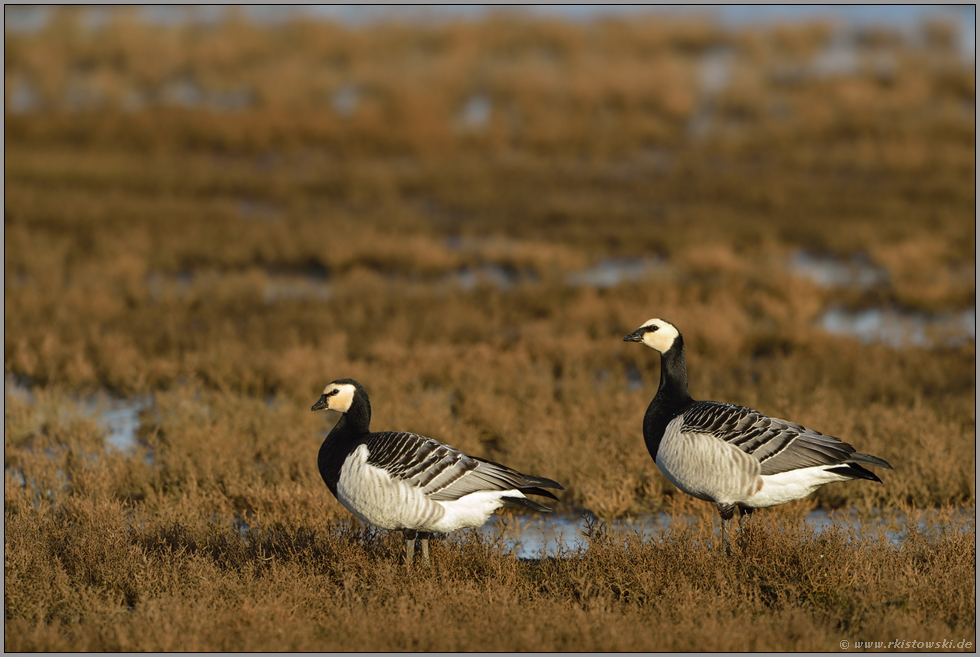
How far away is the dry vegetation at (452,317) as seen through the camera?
6.41 metres

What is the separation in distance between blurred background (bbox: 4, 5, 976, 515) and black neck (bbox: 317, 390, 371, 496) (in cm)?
172

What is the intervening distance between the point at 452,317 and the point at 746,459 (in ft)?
30.2

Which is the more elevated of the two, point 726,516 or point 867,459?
point 867,459

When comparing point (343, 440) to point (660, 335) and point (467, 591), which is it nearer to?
point (467, 591)

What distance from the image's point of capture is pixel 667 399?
7914 mm

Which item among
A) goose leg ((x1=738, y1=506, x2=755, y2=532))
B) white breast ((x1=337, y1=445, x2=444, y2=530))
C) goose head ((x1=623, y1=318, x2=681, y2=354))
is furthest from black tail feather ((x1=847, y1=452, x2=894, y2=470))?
white breast ((x1=337, y1=445, x2=444, y2=530))

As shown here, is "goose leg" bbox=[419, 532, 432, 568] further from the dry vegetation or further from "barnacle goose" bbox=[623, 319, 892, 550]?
"barnacle goose" bbox=[623, 319, 892, 550]

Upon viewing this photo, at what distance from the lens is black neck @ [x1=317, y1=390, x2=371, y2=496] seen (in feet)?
23.1

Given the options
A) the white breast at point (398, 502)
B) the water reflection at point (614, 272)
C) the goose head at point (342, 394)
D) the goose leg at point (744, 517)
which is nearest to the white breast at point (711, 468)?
the goose leg at point (744, 517)

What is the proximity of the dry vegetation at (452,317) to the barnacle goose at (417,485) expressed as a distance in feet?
1.26

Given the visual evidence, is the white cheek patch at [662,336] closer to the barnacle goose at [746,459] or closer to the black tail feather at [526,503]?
the barnacle goose at [746,459]

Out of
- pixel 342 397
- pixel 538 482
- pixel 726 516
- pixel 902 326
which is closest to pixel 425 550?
pixel 538 482

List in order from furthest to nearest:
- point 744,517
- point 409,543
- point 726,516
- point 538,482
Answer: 1. point 726,516
2. point 744,517
3. point 409,543
4. point 538,482

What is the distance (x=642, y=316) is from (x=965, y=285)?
694 cm
